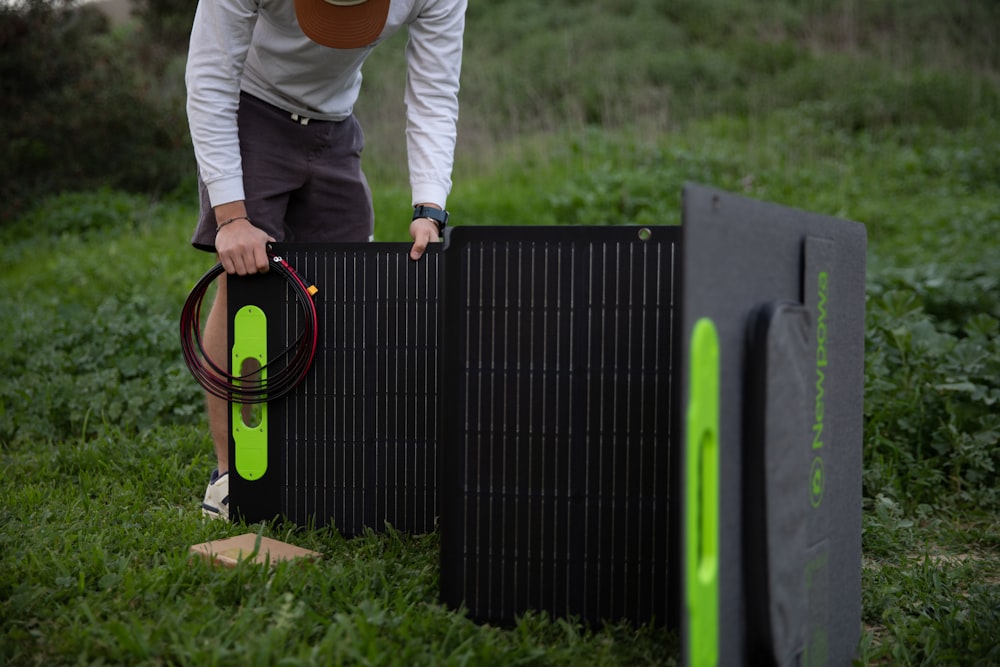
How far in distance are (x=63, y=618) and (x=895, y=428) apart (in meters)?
2.47

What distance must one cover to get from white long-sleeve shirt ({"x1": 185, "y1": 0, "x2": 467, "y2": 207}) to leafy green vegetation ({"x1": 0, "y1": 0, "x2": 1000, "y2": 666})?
0.95m

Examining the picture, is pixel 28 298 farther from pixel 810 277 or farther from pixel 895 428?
pixel 810 277

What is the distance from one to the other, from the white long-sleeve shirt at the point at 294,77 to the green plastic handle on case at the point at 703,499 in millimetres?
1384

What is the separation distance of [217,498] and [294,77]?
1.14 metres

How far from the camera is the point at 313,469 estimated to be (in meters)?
2.18

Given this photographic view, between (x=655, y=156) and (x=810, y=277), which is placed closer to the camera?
(x=810, y=277)

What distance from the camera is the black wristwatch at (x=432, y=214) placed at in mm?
2344

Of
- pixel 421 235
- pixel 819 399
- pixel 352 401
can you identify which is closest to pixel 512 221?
pixel 421 235

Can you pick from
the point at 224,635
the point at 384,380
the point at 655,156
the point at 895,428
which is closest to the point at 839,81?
the point at 655,156

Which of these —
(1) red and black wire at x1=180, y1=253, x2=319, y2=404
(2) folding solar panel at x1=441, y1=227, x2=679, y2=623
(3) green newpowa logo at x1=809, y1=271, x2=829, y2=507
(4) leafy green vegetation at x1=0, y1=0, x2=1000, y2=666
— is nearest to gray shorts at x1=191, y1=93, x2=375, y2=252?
(1) red and black wire at x1=180, y1=253, x2=319, y2=404

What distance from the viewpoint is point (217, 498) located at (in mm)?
2348

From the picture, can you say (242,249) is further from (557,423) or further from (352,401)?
(557,423)

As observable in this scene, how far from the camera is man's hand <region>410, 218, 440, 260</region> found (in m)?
2.08

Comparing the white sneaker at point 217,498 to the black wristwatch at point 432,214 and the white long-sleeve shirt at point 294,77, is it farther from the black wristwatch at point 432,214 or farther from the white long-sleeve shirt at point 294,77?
the black wristwatch at point 432,214
